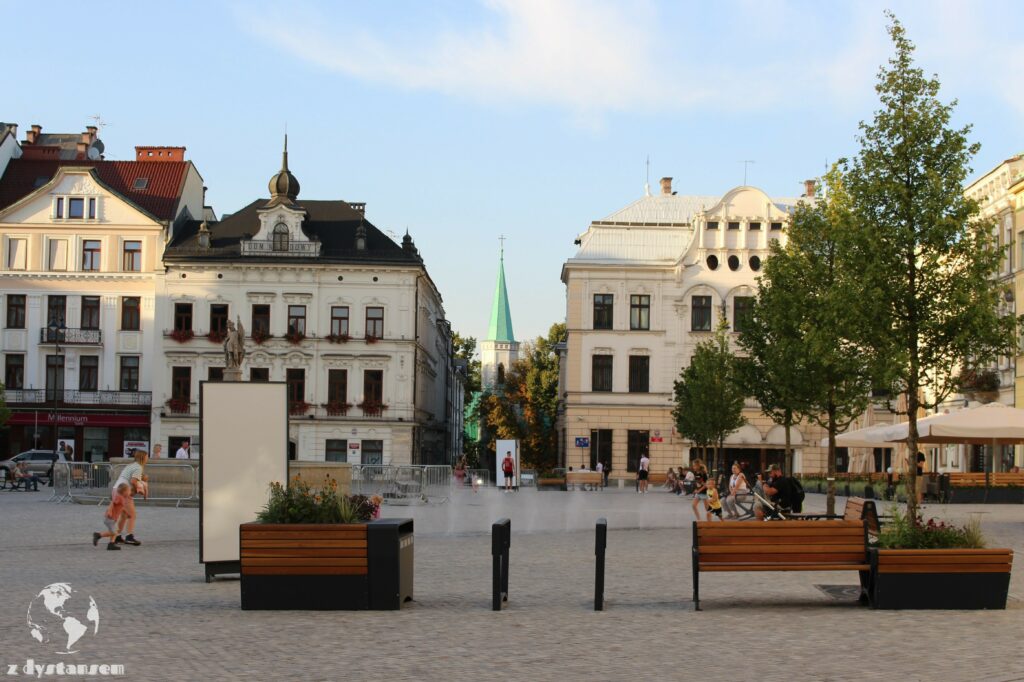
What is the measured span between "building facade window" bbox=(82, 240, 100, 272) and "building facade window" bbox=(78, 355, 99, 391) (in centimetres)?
449

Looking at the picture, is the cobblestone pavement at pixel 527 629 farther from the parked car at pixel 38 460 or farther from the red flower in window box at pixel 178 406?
the red flower in window box at pixel 178 406

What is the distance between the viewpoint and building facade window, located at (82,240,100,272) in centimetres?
7125

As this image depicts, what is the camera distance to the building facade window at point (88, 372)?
7069 cm

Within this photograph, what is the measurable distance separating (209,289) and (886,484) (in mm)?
37903

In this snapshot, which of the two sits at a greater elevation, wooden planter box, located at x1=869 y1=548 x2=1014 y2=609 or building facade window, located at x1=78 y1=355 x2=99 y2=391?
building facade window, located at x1=78 y1=355 x2=99 y2=391

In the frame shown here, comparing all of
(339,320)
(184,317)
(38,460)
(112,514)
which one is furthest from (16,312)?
(112,514)

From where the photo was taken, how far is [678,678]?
9.98 m

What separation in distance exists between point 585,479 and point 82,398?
2590 cm

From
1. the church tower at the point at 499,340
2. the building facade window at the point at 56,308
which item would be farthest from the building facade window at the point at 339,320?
the church tower at the point at 499,340

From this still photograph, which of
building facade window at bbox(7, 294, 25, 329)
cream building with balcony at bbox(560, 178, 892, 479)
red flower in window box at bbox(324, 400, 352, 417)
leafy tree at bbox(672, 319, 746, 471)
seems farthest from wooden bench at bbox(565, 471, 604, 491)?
building facade window at bbox(7, 294, 25, 329)

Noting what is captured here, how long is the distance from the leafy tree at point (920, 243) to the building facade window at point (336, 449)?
50.1 meters

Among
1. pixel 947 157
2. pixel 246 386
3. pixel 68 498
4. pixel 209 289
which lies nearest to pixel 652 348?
pixel 209 289

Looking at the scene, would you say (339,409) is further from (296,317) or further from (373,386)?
(296,317)

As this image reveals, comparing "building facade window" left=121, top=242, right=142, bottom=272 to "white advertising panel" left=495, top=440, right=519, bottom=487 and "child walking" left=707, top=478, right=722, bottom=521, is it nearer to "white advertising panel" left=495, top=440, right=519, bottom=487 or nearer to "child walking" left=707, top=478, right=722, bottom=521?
"white advertising panel" left=495, top=440, right=519, bottom=487
